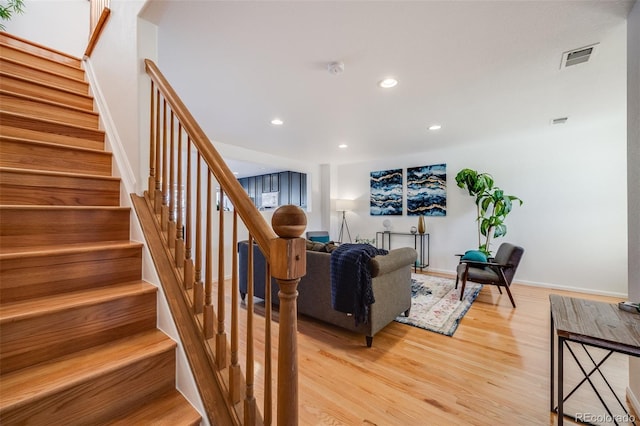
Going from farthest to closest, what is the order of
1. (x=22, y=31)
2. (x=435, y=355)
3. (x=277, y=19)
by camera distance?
(x=22, y=31) → (x=435, y=355) → (x=277, y=19)

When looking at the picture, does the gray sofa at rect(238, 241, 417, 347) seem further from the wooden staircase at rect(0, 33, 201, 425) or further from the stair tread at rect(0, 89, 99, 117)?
the stair tread at rect(0, 89, 99, 117)

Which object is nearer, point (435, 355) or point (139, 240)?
point (139, 240)

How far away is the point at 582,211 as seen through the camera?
3734mm

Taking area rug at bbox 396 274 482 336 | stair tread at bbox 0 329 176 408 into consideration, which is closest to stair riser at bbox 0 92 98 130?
stair tread at bbox 0 329 176 408

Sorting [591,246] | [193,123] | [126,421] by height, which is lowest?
[126,421]

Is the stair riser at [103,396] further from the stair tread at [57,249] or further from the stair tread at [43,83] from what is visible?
the stair tread at [43,83]

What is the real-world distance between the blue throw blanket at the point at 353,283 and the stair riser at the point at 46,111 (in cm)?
218

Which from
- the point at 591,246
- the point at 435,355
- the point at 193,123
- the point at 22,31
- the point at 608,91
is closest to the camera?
the point at 193,123

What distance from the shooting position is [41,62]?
2309 millimetres

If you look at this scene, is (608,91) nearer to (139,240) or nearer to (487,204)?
(487,204)

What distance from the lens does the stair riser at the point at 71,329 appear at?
2.91 ft

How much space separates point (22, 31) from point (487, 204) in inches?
249

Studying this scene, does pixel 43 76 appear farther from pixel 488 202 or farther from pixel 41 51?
pixel 488 202

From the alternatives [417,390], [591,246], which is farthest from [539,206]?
[417,390]
